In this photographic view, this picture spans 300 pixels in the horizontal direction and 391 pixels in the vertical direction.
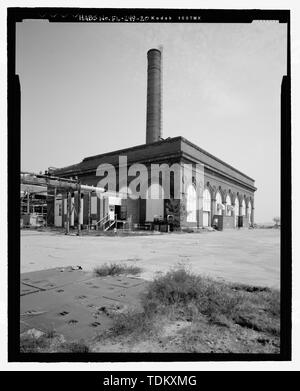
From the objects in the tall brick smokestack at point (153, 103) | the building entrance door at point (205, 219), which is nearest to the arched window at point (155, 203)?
the tall brick smokestack at point (153, 103)

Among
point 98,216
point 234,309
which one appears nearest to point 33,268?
point 234,309

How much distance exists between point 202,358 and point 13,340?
3.58 feet

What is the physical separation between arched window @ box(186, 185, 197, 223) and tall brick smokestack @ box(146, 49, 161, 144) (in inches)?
272

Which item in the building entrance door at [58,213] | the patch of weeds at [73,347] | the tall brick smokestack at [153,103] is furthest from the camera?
the building entrance door at [58,213]

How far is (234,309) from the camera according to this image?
8.85 feet

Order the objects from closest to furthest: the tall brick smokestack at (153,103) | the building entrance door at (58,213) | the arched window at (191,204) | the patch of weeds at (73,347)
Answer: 1. the patch of weeds at (73,347)
2. the arched window at (191,204)
3. the tall brick smokestack at (153,103)
4. the building entrance door at (58,213)

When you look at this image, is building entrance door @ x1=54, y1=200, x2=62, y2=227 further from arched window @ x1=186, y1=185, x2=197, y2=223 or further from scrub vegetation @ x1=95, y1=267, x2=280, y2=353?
scrub vegetation @ x1=95, y1=267, x2=280, y2=353

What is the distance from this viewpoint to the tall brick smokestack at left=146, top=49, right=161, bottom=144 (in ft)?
85.1

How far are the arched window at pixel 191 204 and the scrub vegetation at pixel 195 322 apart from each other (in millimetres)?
22002

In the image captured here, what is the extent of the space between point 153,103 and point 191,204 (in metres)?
11.1

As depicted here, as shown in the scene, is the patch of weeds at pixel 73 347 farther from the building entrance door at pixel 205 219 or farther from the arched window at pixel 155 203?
the building entrance door at pixel 205 219

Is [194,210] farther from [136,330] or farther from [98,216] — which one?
[136,330]

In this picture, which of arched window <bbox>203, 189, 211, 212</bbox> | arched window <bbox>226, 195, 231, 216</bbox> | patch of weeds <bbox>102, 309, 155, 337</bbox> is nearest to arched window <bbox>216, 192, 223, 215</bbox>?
arched window <bbox>226, 195, 231, 216</bbox>

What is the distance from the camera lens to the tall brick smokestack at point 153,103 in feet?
85.1
